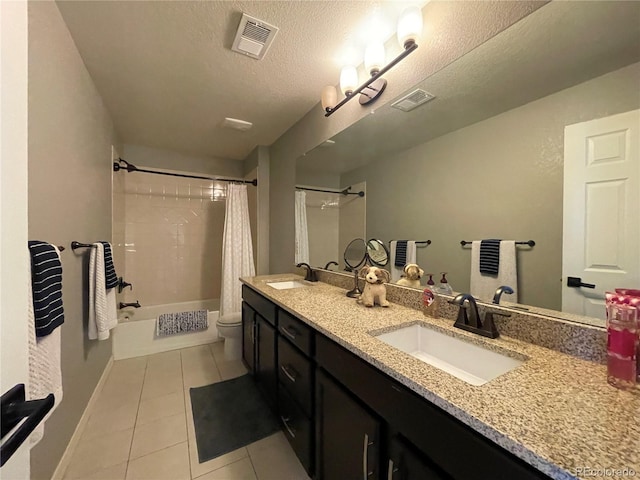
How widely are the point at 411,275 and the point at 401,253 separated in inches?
5.9

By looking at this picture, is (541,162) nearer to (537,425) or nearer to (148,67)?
(537,425)

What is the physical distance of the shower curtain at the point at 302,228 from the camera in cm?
233

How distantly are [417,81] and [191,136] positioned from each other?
234cm

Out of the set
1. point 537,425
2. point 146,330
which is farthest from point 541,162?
point 146,330

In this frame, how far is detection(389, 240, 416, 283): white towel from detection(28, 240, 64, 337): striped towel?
1.53 meters

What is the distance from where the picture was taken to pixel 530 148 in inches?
37.7

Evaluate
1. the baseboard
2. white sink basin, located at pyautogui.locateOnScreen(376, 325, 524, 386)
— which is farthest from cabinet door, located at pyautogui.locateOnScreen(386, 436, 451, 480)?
the baseboard

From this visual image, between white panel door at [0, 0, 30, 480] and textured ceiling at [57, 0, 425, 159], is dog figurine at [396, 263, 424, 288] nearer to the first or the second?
textured ceiling at [57, 0, 425, 159]

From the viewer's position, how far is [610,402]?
57cm

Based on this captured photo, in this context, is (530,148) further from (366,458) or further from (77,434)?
(77,434)

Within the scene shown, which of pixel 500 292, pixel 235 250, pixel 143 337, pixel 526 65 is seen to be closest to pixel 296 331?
pixel 500 292

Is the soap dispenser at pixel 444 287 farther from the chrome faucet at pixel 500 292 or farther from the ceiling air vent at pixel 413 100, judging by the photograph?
the ceiling air vent at pixel 413 100

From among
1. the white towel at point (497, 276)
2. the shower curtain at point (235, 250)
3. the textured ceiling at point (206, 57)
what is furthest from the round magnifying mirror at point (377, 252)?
the shower curtain at point (235, 250)

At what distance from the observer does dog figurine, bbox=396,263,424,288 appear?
1387 mm
